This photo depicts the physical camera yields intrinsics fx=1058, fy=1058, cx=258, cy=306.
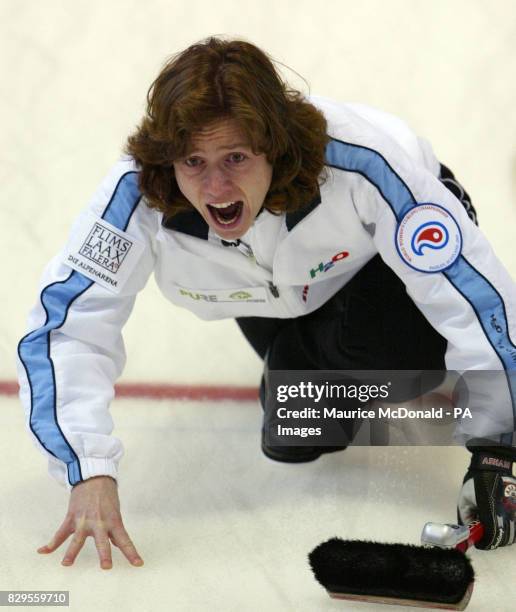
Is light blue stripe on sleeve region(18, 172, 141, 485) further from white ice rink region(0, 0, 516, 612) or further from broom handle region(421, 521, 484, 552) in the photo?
broom handle region(421, 521, 484, 552)

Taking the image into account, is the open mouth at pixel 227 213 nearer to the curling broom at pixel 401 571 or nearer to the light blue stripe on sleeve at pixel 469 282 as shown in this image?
the light blue stripe on sleeve at pixel 469 282

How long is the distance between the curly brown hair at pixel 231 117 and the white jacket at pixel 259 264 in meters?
0.03

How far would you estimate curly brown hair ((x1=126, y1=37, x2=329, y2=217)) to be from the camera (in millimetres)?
1211

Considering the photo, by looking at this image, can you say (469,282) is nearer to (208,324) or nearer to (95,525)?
(95,525)

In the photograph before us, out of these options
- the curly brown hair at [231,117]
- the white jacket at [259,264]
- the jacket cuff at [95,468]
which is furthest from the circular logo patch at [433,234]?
the jacket cuff at [95,468]

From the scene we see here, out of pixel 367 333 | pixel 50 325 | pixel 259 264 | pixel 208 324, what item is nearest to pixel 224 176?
pixel 259 264

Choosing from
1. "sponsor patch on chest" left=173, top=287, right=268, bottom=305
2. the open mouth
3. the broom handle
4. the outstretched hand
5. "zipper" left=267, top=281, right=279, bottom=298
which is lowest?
the outstretched hand

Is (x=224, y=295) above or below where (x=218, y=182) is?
below

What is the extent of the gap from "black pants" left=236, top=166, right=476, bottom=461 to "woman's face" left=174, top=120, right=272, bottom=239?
0.98 ft

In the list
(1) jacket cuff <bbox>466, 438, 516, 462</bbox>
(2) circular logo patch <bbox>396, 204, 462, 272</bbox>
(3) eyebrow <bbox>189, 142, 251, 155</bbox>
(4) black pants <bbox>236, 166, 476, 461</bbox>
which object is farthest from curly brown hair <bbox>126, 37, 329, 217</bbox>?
(1) jacket cuff <bbox>466, 438, 516, 462</bbox>

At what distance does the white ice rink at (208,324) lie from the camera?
4.25 ft

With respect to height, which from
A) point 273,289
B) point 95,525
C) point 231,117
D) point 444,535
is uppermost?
point 231,117

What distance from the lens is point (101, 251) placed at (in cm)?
135

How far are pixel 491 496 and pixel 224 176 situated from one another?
0.51 m
